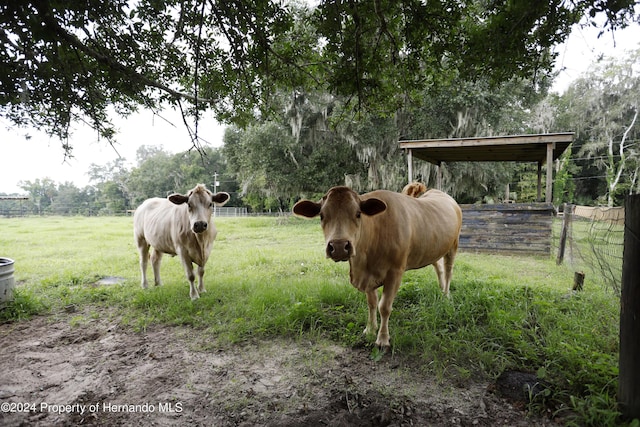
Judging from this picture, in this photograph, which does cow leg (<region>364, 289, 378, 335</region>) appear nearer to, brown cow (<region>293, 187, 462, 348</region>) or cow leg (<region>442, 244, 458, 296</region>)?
brown cow (<region>293, 187, 462, 348</region>)

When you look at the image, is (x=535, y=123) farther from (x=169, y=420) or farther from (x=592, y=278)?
(x=169, y=420)

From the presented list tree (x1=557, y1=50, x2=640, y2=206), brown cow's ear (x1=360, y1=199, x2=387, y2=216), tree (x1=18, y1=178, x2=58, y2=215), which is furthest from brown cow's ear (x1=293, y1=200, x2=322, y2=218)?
tree (x1=18, y1=178, x2=58, y2=215)

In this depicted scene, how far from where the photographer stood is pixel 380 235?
9.95 feet

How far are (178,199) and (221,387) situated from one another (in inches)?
111

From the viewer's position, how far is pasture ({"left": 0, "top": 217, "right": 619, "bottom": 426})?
2.21 m

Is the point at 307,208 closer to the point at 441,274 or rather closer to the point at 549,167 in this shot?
the point at 441,274

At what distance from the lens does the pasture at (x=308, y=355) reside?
2.21m

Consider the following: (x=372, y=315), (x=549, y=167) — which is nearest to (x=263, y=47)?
(x=372, y=315)

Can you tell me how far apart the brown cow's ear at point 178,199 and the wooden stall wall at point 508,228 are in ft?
22.6

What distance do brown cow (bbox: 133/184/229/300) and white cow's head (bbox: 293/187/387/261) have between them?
224 cm

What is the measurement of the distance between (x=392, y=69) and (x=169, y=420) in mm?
3581

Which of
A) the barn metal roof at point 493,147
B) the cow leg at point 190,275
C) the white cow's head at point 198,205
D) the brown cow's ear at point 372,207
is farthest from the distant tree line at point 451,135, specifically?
the cow leg at point 190,275

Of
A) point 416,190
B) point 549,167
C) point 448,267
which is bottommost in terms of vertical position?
point 448,267

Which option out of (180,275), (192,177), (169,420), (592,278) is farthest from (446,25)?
(192,177)
